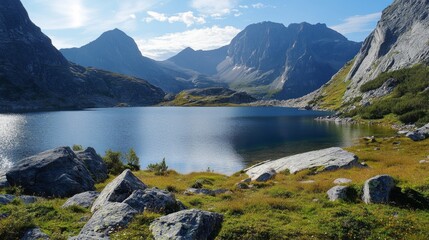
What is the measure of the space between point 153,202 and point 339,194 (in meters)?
12.5

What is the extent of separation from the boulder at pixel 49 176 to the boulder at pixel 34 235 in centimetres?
1301

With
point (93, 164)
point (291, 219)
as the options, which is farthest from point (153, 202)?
point (93, 164)

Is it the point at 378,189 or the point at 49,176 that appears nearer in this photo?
the point at 378,189

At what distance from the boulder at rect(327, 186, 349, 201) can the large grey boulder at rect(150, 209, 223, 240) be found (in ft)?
30.4

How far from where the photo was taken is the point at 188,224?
15805mm

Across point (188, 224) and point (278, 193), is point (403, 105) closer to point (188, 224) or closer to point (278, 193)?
point (278, 193)

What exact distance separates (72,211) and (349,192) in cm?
1839

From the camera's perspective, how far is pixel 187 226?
51.3ft

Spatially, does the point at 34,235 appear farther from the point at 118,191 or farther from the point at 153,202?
the point at 118,191

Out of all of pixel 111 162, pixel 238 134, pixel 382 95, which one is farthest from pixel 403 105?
pixel 111 162

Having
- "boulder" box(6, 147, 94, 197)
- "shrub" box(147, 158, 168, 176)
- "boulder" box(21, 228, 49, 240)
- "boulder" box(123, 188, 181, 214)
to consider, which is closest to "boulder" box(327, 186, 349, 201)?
"boulder" box(123, 188, 181, 214)

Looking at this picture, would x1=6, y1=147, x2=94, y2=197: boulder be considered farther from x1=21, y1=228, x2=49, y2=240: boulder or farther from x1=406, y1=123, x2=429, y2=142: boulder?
x1=406, y1=123, x2=429, y2=142: boulder

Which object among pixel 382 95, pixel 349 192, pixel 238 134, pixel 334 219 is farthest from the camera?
pixel 382 95

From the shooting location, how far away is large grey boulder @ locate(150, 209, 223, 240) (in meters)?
15.1
